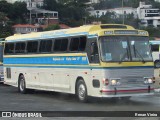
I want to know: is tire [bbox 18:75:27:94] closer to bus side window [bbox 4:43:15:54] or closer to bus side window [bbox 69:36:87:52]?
bus side window [bbox 4:43:15:54]

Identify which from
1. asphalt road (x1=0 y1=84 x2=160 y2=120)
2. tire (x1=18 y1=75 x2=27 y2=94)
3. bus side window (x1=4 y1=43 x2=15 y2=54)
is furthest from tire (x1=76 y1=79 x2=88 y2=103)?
bus side window (x1=4 y1=43 x2=15 y2=54)

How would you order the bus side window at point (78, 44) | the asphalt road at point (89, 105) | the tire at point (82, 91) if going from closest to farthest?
the asphalt road at point (89, 105), the tire at point (82, 91), the bus side window at point (78, 44)

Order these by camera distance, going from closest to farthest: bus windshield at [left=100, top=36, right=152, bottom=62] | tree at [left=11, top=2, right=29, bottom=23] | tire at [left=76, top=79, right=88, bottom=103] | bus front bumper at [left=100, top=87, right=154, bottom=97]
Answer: bus front bumper at [left=100, top=87, right=154, bottom=97] → bus windshield at [left=100, top=36, right=152, bottom=62] → tire at [left=76, top=79, right=88, bottom=103] → tree at [left=11, top=2, right=29, bottom=23]

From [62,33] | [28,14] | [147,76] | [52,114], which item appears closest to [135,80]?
[147,76]

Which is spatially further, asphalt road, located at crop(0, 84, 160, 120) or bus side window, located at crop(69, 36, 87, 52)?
bus side window, located at crop(69, 36, 87, 52)

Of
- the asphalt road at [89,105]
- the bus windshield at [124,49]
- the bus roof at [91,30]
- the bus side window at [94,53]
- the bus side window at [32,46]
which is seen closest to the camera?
the asphalt road at [89,105]

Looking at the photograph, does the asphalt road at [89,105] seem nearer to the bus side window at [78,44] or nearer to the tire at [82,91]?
the tire at [82,91]

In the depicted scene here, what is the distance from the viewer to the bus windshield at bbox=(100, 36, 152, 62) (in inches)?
601

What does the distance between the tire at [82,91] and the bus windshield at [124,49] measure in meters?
1.54

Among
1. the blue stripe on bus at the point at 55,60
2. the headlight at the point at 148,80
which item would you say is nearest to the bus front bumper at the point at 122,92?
the headlight at the point at 148,80

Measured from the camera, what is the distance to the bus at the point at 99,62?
15.1 m

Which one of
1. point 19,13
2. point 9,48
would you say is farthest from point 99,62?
point 19,13

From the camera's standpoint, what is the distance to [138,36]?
1599cm

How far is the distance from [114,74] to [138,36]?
5.89 ft
